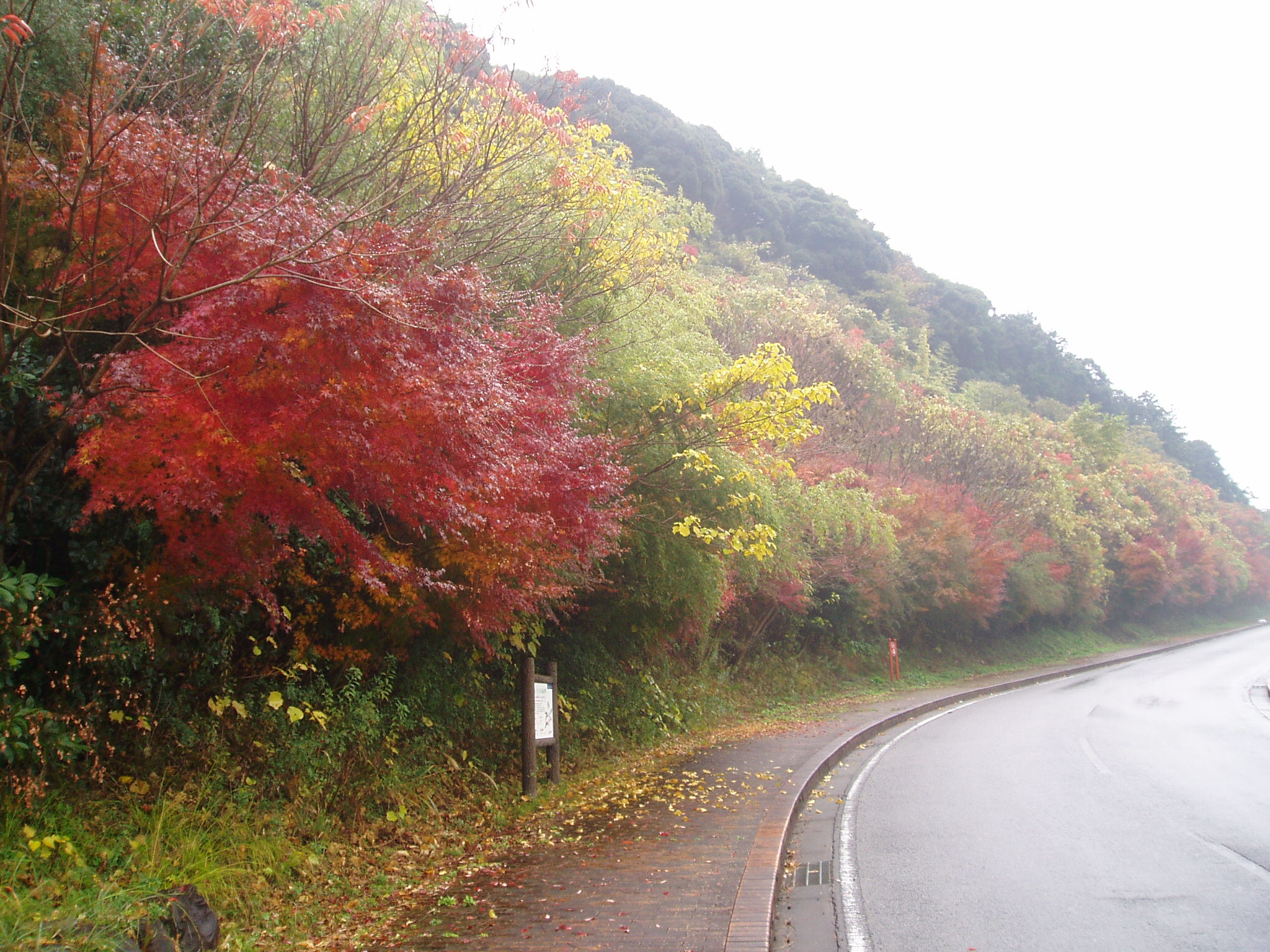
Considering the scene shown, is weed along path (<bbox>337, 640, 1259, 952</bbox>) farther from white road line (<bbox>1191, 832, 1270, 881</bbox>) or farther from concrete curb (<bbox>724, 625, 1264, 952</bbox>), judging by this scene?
white road line (<bbox>1191, 832, 1270, 881</bbox>)

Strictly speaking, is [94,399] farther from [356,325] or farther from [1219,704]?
[1219,704]

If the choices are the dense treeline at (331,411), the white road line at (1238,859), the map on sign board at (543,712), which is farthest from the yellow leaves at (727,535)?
the white road line at (1238,859)

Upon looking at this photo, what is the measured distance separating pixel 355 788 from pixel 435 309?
15.0 feet

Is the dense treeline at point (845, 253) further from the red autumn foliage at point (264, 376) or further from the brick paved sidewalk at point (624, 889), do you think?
the brick paved sidewalk at point (624, 889)

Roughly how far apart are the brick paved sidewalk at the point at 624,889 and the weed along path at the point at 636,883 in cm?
1

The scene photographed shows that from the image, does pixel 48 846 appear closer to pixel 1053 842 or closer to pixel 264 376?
pixel 264 376

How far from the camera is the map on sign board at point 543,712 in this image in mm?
10094

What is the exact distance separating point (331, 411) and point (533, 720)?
17.0 ft

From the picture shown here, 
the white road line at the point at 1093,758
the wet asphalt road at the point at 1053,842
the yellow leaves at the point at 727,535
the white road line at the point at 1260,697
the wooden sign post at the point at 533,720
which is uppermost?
the yellow leaves at the point at 727,535

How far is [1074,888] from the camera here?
636cm

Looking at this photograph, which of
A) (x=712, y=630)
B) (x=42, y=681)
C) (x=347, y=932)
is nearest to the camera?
(x=347, y=932)

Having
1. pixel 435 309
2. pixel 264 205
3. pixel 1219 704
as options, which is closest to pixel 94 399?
pixel 264 205

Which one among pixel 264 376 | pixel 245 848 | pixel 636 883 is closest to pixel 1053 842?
pixel 636 883

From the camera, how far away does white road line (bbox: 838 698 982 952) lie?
554 cm
